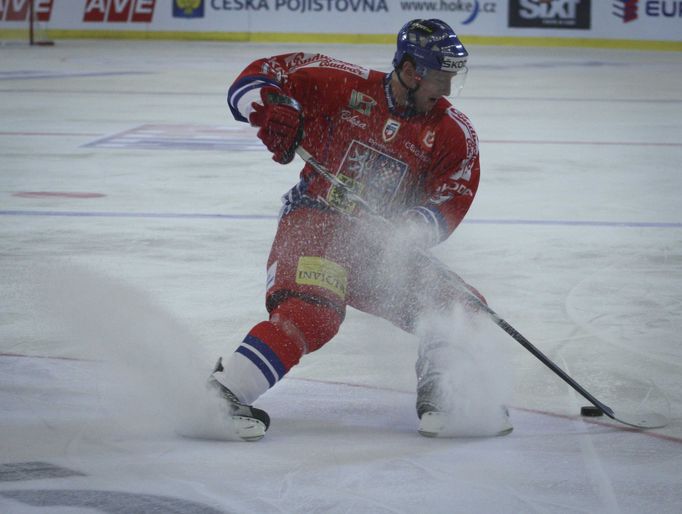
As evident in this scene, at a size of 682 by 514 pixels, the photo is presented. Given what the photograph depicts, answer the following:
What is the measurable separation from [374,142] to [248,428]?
0.93 m

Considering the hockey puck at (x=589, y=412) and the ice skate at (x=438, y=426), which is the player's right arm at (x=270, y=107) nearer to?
the ice skate at (x=438, y=426)

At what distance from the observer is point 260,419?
3.22 metres

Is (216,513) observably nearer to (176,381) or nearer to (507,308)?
(176,381)

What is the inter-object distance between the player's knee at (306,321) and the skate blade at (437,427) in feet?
1.09

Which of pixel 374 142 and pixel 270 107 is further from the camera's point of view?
pixel 374 142

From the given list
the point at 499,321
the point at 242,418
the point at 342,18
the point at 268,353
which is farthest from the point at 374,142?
the point at 342,18

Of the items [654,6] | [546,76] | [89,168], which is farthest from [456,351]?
[654,6]

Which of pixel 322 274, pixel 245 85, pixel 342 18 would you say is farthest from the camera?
pixel 342 18

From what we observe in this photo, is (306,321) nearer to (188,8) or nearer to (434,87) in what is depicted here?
(434,87)

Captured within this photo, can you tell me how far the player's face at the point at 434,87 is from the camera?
11.6 ft

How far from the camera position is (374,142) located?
3646mm

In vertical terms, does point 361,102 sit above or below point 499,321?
above

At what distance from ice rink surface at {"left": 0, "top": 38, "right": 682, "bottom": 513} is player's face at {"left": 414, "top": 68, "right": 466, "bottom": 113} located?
2.18 ft

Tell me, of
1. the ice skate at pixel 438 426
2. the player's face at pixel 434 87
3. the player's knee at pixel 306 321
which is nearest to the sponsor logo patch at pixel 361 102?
the player's face at pixel 434 87
